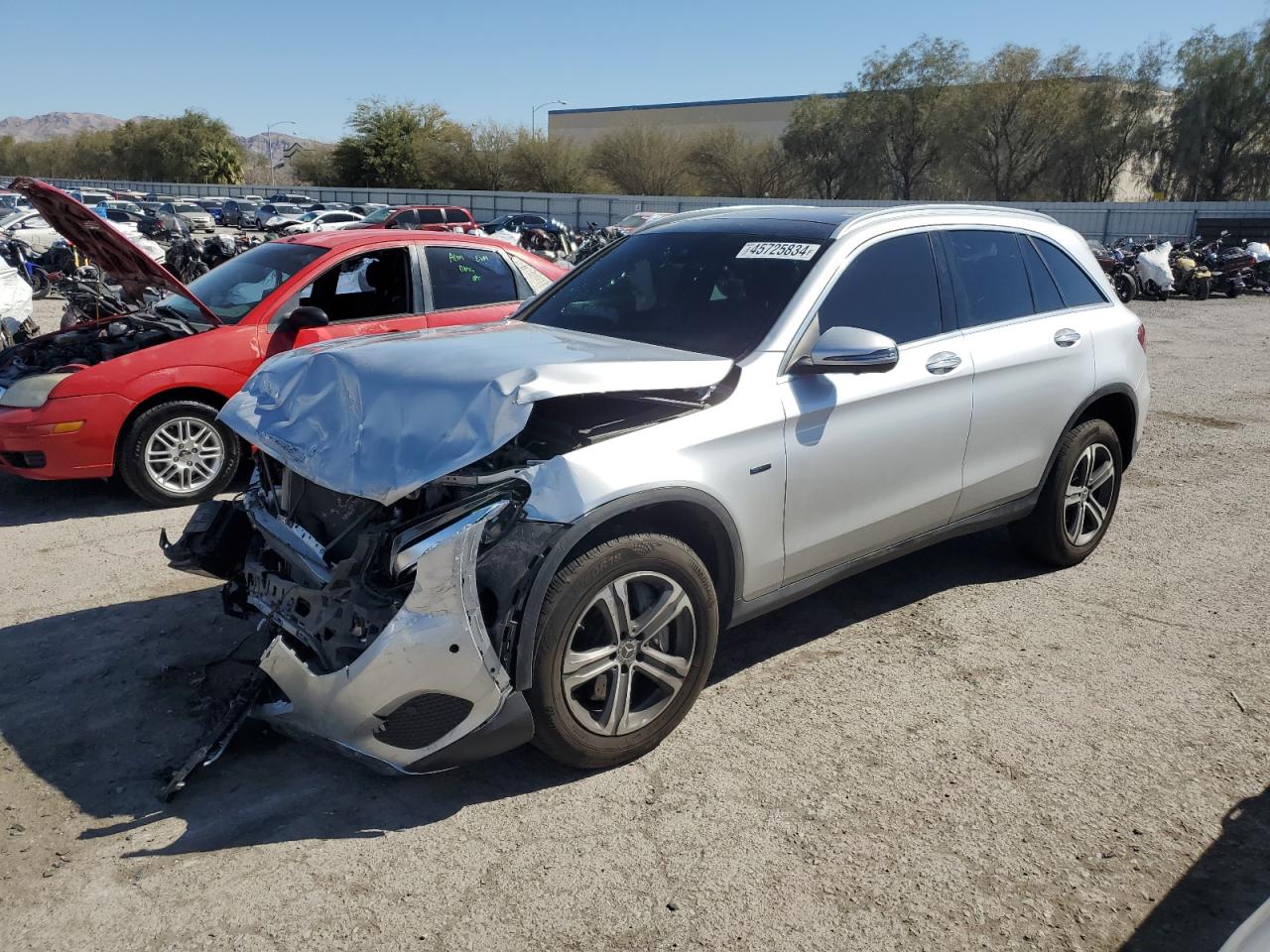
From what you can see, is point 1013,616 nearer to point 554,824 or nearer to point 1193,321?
point 554,824

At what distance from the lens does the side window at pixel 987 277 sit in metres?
4.53

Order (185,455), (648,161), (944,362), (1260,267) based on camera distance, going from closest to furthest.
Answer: (944,362) < (185,455) < (1260,267) < (648,161)

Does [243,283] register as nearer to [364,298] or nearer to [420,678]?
[364,298]

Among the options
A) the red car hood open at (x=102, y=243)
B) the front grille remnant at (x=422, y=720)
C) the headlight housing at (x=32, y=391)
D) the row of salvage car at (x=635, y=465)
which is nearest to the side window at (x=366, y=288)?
the red car hood open at (x=102, y=243)

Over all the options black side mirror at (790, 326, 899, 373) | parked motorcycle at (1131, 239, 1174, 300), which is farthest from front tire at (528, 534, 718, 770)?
parked motorcycle at (1131, 239, 1174, 300)

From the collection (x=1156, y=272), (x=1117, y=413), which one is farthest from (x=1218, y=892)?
(x=1156, y=272)

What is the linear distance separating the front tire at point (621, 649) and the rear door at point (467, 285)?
12.7 feet

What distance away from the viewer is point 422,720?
2.95 m

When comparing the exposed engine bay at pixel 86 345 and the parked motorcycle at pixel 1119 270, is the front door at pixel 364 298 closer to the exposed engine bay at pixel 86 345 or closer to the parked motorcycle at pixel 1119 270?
the exposed engine bay at pixel 86 345

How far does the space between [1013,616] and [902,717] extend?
1292mm

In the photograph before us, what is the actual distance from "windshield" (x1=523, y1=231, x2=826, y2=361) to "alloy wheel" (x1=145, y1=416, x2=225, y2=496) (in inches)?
110

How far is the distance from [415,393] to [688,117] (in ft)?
306

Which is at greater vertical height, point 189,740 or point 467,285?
point 467,285

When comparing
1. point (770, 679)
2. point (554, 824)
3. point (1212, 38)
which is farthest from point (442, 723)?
point (1212, 38)
